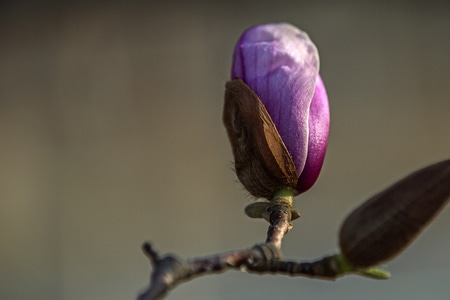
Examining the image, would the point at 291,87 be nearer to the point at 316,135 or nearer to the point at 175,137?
the point at 316,135

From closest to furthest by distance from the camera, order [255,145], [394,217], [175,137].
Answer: [394,217], [255,145], [175,137]

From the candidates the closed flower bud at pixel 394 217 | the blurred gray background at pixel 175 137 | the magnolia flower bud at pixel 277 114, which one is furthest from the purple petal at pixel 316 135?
the blurred gray background at pixel 175 137

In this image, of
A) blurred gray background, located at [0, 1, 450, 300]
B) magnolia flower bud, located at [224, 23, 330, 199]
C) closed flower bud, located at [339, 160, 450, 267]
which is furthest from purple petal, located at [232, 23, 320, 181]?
blurred gray background, located at [0, 1, 450, 300]

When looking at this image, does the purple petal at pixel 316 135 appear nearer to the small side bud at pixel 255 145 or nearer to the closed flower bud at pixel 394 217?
the small side bud at pixel 255 145

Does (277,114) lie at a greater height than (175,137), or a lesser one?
lesser

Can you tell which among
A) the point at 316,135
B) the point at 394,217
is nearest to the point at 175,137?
the point at 316,135

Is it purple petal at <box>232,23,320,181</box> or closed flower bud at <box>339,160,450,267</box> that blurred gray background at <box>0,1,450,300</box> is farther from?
closed flower bud at <box>339,160,450,267</box>

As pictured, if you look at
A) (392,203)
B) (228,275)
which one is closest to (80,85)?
(228,275)

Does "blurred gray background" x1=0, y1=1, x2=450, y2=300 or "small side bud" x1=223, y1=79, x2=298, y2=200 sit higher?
"blurred gray background" x1=0, y1=1, x2=450, y2=300
